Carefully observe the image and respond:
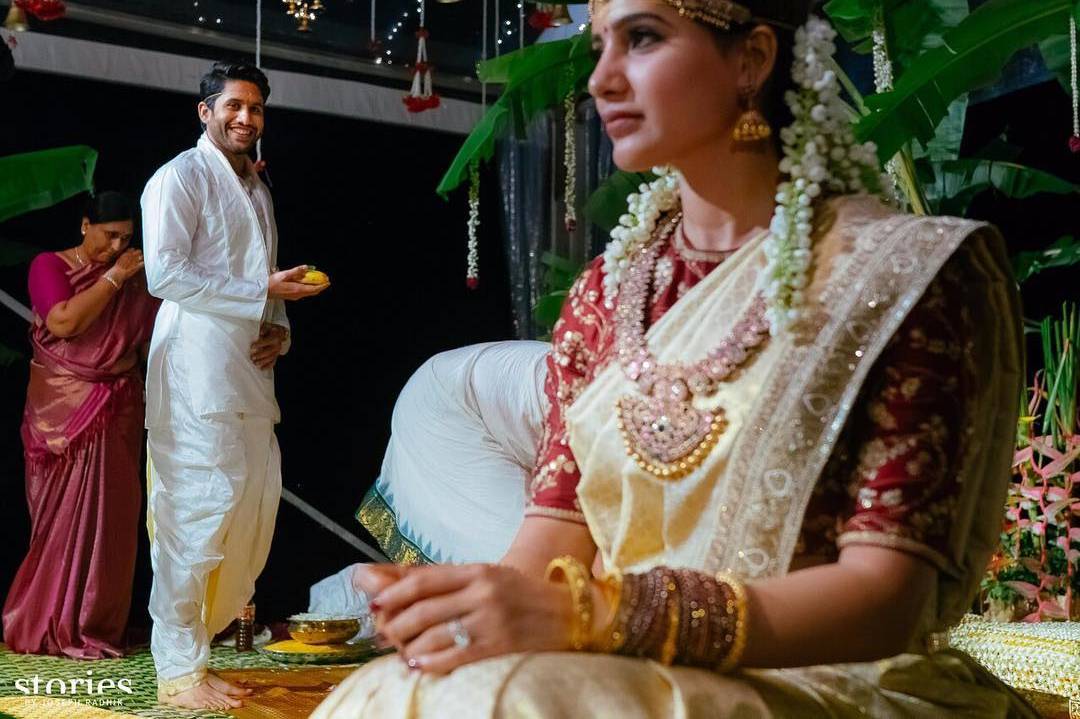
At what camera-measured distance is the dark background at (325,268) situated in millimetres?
5566

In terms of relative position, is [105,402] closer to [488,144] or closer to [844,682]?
[488,144]

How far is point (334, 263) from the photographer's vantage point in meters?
6.39

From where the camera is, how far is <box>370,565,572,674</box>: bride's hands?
3.38ft

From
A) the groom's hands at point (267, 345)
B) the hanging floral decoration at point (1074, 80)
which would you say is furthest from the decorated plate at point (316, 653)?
the hanging floral decoration at point (1074, 80)

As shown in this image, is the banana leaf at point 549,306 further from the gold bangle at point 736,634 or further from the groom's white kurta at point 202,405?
the gold bangle at point 736,634

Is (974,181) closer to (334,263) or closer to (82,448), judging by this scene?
(334,263)

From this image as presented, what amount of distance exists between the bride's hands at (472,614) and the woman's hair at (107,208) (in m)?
4.28

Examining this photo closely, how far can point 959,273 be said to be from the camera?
123 cm

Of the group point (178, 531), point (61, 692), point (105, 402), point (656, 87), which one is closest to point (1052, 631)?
point (656, 87)

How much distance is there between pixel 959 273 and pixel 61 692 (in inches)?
136

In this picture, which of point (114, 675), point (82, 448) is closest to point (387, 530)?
point (114, 675)

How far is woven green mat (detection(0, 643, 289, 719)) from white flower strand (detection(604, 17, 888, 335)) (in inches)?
108

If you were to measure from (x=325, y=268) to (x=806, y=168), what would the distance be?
5.18 metres

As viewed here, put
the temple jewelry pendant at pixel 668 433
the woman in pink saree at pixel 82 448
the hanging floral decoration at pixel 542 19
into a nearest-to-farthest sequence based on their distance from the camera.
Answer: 1. the temple jewelry pendant at pixel 668 433
2. the woman in pink saree at pixel 82 448
3. the hanging floral decoration at pixel 542 19
